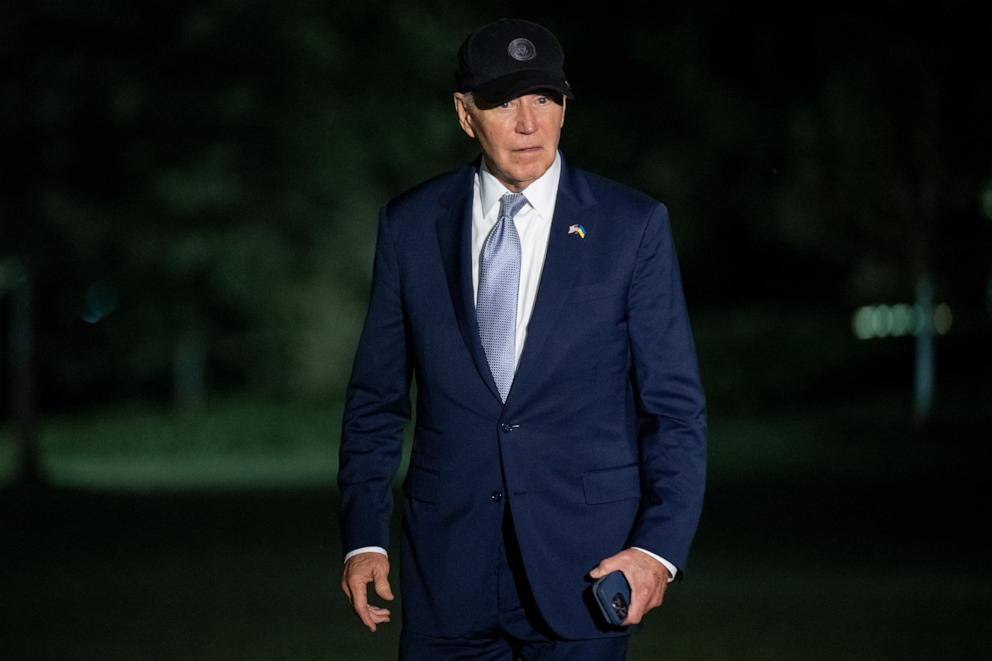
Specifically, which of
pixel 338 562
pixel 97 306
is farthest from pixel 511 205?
pixel 97 306

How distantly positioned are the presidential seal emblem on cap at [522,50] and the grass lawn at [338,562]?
6070mm

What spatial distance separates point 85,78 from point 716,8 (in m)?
8.79

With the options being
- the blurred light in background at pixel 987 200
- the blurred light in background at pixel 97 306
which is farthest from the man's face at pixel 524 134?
the blurred light in background at pixel 97 306

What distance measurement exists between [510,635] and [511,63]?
3.78ft

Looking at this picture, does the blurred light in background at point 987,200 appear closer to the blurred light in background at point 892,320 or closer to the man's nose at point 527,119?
the blurred light in background at point 892,320

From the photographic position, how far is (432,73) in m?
28.9

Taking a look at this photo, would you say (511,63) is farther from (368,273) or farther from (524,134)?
(368,273)

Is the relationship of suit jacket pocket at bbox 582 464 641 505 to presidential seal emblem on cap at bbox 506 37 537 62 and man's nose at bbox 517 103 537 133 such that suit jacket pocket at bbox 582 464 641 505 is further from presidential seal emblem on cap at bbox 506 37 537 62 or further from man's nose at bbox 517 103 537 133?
presidential seal emblem on cap at bbox 506 37 537 62

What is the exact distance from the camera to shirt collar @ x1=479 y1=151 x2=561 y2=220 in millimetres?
3938

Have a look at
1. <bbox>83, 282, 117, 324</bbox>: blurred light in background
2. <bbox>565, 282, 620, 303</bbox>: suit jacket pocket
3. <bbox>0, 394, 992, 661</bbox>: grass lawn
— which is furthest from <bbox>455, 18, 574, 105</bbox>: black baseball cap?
<bbox>83, 282, 117, 324</bbox>: blurred light in background

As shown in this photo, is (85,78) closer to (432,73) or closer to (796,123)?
(432,73)

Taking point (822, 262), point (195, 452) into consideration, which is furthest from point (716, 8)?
point (822, 262)

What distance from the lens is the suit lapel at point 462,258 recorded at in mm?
3835

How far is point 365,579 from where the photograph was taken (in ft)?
13.1
